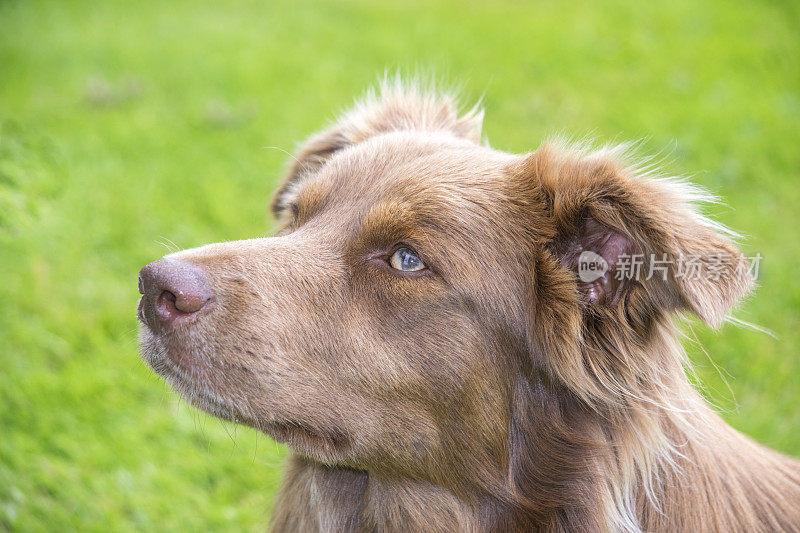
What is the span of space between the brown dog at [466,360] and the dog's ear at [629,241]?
0.04ft

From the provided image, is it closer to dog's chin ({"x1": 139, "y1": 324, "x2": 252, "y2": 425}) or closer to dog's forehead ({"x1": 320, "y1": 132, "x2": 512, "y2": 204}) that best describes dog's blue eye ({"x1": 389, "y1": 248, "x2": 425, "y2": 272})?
dog's forehead ({"x1": 320, "y1": 132, "x2": 512, "y2": 204})

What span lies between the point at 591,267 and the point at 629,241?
0.17 m

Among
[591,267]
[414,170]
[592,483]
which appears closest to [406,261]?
[414,170]

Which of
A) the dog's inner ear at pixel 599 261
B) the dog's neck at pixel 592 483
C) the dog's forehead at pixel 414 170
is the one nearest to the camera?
the dog's inner ear at pixel 599 261

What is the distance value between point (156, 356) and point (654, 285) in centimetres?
171

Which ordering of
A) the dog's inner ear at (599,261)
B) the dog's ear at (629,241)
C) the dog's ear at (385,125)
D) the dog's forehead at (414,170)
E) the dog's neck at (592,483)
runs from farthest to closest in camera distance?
the dog's ear at (385,125)
the dog's forehead at (414,170)
the dog's neck at (592,483)
the dog's inner ear at (599,261)
the dog's ear at (629,241)

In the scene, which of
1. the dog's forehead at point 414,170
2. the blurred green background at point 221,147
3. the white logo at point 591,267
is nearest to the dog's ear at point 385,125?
the dog's forehead at point 414,170

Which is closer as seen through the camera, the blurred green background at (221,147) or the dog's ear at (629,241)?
the dog's ear at (629,241)

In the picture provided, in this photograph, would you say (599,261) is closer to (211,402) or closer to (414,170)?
(414,170)

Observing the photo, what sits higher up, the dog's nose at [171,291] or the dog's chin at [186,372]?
the dog's nose at [171,291]

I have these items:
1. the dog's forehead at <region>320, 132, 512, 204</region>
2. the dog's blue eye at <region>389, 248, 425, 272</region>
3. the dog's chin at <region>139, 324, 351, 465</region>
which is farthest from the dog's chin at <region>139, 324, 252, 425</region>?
the dog's forehead at <region>320, 132, 512, 204</region>

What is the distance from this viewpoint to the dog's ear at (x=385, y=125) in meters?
3.69

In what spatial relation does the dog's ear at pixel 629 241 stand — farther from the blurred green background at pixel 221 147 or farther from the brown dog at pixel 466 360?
the blurred green background at pixel 221 147

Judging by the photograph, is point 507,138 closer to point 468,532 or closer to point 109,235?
point 109,235
